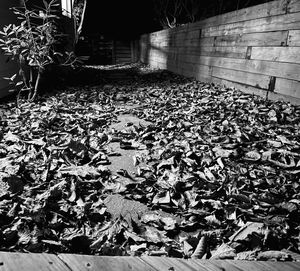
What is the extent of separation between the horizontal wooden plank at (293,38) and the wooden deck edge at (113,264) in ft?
11.2

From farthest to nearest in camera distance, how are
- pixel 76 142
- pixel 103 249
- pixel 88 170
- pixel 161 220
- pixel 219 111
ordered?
pixel 219 111, pixel 76 142, pixel 88 170, pixel 161 220, pixel 103 249

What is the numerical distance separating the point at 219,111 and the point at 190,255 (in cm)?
278

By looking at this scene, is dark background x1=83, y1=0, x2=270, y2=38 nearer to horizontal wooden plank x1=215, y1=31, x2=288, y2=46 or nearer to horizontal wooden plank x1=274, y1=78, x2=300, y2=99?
horizontal wooden plank x1=215, y1=31, x2=288, y2=46

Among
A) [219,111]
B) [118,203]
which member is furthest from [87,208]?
[219,111]

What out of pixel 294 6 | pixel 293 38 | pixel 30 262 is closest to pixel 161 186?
pixel 30 262

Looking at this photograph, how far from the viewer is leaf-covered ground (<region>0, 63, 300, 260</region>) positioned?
1.39 m

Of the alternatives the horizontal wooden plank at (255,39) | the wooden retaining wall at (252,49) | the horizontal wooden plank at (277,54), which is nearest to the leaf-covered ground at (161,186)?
the wooden retaining wall at (252,49)

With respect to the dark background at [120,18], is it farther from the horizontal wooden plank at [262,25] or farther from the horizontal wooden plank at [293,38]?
the horizontal wooden plank at [293,38]

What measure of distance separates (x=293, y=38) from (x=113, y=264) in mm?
3895

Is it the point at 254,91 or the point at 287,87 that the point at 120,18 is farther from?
the point at 287,87

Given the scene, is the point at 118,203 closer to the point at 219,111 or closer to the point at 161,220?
the point at 161,220

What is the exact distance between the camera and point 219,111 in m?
3.75

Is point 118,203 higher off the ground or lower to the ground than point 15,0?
lower

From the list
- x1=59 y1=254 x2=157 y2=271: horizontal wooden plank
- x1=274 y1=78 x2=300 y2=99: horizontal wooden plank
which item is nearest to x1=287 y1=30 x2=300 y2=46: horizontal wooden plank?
x1=274 y1=78 x2=300 y2=99: horizontal wooden plank
